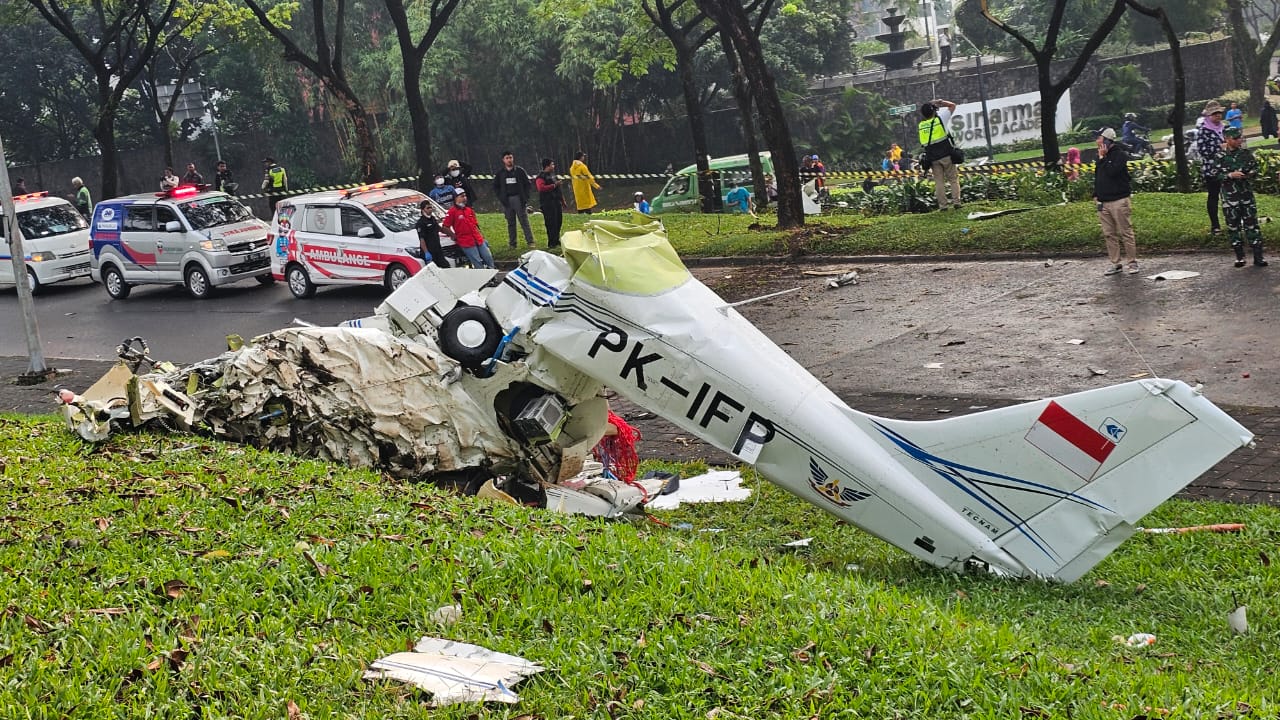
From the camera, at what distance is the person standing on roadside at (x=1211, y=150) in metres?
17.1

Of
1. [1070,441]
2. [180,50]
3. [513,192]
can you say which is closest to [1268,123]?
[513,192]

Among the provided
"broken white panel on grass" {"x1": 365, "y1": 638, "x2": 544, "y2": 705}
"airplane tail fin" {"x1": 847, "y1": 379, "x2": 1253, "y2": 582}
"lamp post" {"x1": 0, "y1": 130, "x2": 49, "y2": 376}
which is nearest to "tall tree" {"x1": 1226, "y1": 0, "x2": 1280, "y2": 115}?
"lamp post" {"x1": 0, "y1": 130, "x2": 49, "y2": 376}

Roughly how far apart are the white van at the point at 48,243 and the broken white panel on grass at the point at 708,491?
2121 centimetres

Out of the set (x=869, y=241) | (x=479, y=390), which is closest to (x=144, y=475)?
(x=479, y=390)

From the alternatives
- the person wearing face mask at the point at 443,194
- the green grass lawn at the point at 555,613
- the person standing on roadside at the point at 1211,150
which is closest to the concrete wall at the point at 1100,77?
the person wearing face mask at the point at 443,194

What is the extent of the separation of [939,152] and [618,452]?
15.1m

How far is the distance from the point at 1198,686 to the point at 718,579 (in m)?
2.10

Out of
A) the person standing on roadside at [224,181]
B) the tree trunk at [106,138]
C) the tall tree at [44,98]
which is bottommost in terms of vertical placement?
the person standing on roadside at [224,181]

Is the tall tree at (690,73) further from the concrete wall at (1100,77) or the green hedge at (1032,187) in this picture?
the concrete wall at (1100,77)

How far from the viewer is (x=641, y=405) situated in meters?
8.30

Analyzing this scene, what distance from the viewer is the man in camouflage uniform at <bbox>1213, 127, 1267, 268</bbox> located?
1563 cm

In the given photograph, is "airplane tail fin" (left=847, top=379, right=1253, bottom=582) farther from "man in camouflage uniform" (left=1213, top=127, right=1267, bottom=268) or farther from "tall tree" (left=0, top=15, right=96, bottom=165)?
"tall tree" (left=0, top=15, right=96, bottom=165)

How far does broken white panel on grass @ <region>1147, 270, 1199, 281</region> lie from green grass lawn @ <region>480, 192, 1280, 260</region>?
1379mm

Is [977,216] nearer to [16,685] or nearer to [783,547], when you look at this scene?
[783,547]
